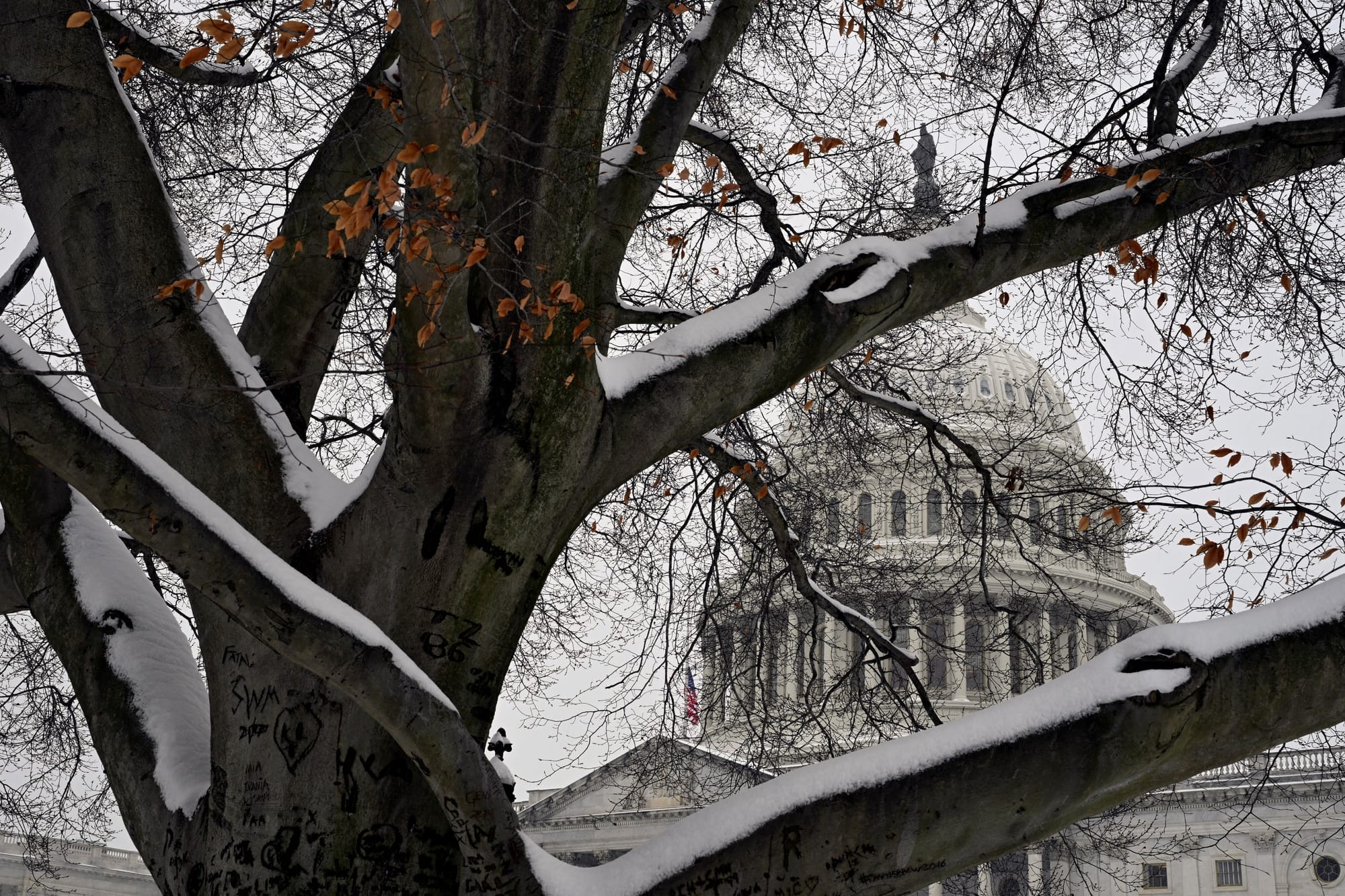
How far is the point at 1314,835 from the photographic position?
1687 inches

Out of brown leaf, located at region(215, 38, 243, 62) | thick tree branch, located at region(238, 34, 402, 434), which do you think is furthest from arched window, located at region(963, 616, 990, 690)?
brown leaf, located at region(215, 38, 243, 62)

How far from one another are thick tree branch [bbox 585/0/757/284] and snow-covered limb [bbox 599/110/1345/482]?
586mm

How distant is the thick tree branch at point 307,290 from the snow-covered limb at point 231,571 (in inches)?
51.9

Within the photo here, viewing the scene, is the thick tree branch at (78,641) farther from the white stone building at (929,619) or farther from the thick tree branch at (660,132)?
the white stone building at (929,619)

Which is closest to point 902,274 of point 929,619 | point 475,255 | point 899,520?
point 475,255

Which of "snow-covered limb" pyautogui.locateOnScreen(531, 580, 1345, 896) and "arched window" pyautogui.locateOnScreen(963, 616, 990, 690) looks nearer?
"snow-covered limb" pyautogui.locateOnScreen(531, 580, 1345, 896)

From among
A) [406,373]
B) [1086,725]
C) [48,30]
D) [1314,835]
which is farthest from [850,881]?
[1314,835]

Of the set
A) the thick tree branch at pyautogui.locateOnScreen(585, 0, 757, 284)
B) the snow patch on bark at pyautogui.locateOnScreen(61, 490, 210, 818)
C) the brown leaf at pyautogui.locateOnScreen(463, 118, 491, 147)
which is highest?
the thick tree branch at pyautogui.locateOnScreen(585, 0, 757, 284)

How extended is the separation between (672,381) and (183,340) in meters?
1.48

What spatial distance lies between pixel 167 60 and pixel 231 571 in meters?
3.95

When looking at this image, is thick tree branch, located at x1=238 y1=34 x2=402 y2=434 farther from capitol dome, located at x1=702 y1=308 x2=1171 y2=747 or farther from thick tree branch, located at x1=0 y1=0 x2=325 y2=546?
capitol dome, located at x1=702 y1=308 x2=1171 y2=747

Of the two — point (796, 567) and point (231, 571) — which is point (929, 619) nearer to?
point (796, 567)

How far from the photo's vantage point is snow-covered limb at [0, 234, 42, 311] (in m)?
5.86

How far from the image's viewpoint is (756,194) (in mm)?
6836
